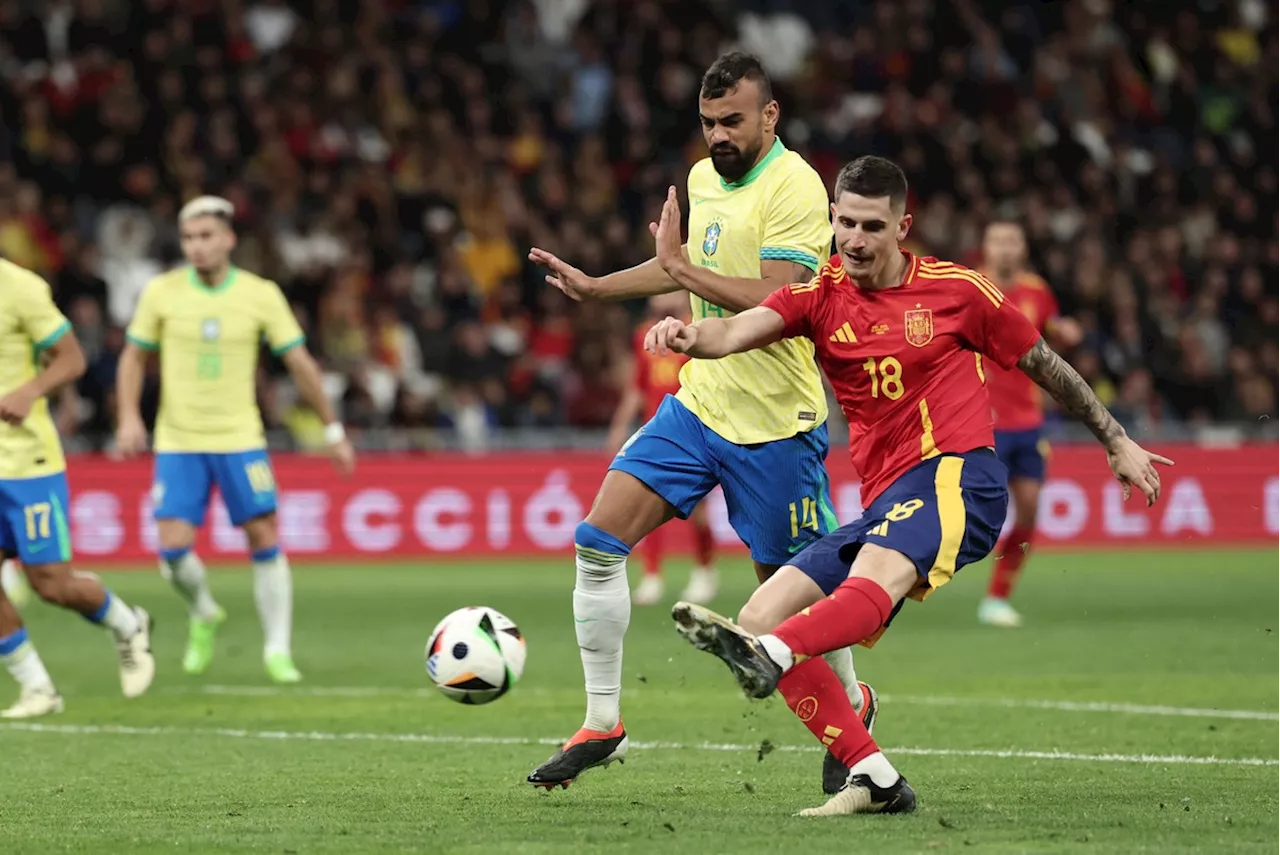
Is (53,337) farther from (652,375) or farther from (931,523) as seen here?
(652,375)

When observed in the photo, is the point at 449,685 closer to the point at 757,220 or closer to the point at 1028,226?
the point at 757,220

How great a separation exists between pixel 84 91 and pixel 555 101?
19.0 ft

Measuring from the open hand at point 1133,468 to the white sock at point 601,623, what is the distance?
5.89ft

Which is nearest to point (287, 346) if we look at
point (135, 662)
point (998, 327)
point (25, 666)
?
point (135, 662)

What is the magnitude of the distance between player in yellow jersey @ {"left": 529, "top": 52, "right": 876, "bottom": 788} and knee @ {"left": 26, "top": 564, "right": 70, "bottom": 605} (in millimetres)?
3942

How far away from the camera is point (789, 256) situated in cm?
718

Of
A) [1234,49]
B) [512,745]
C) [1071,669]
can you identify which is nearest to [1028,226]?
[1234,49]

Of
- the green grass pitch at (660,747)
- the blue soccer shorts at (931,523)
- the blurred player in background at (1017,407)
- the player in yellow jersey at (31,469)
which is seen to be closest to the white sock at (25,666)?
the player in yellow jersey at (31,469)

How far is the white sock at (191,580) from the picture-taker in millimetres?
11977

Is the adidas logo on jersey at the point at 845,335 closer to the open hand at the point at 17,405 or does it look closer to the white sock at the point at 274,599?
the open hand at the point at 17,405

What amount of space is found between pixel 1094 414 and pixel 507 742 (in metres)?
3.37

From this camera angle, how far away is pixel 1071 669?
39.0ft

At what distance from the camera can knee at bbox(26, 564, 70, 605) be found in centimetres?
1023

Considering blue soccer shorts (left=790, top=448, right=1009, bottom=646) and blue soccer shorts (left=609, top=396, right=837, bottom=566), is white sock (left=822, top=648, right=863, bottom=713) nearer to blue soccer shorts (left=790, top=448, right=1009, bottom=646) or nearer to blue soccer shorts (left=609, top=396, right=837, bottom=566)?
blue soccer shorts (left=609, top=396, right=837, bottom=566)
